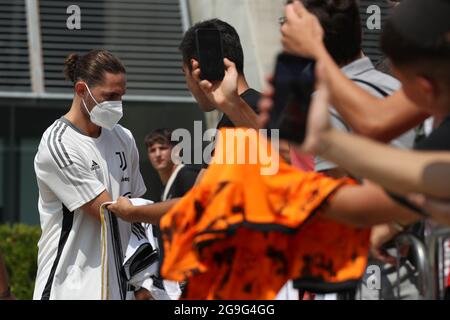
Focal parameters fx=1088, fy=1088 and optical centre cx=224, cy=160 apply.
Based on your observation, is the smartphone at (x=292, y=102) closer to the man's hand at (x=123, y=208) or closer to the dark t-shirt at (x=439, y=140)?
the dark t-shirt at (x=439, y=140)

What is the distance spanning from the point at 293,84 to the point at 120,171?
10.8ft

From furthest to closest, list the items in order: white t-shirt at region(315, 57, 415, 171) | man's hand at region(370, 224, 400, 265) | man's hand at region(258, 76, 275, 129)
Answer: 1. white t-shirt at region(315, 57, 415, 171)
2. man's hand at region(370, 224, 400, 265)
3. man's hand at region(258, 76, 275, 129)

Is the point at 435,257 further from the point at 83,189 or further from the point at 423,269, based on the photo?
the point at 83,189

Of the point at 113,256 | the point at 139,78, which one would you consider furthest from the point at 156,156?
the point at 139,78

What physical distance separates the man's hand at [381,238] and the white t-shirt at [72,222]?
2232 millimetres

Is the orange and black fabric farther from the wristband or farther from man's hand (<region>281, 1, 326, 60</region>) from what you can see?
the wristband

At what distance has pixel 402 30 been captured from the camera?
2.75 meters

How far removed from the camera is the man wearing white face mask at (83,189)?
18.3 ft

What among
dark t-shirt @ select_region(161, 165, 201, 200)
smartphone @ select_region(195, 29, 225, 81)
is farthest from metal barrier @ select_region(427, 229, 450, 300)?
A: dark t-shirt @ select_region(161, 165, 201, 200)

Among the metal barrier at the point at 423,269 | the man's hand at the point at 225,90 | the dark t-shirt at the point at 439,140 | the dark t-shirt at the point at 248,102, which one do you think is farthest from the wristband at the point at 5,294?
the dark t-shirt at the point at 439,140

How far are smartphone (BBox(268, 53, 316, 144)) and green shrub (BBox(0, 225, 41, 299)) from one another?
8.97 meters

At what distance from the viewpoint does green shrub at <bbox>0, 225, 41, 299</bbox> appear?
11.4 meters

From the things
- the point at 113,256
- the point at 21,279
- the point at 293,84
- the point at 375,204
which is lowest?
the point at 21,279
